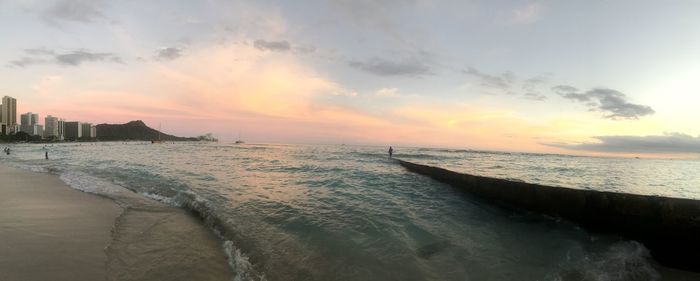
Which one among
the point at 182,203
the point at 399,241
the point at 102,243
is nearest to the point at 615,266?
the point at 399,241

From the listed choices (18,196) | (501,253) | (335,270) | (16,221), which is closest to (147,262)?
(335,270)

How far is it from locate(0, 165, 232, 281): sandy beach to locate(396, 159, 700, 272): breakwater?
9.18 metres

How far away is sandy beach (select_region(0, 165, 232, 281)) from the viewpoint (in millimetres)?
5520

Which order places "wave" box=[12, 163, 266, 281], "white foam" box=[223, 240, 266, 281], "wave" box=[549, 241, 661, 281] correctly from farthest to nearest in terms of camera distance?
"wave" box=[549, 241, 661, 281], "wave" box=[12, 163, 266, 281], "white foam" box=[223, 240, 266, 281]

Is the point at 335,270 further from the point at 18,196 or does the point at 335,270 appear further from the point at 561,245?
the point at 18,196

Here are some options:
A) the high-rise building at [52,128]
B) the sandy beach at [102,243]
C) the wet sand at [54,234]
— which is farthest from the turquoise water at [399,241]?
the high-rise building at [52,128]

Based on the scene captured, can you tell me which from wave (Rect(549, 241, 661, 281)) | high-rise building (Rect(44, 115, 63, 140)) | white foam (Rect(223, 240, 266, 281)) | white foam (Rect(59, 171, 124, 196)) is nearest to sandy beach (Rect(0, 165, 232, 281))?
white foam (Rect(223, 240, 266, 281))

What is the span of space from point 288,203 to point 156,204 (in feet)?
14.3

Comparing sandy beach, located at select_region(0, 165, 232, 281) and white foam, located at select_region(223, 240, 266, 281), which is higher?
sandy beach, located at select_region(0, 165, 232, 281)

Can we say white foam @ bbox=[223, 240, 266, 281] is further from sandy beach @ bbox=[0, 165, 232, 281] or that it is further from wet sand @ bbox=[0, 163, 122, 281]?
wet sand @ bbox=[0, 163, 122, 281]

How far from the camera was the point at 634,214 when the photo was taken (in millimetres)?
8500

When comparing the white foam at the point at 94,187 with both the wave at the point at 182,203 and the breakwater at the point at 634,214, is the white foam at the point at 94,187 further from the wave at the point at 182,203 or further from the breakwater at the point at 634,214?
the breakwater at the point at 634,214

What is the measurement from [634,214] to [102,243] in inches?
468

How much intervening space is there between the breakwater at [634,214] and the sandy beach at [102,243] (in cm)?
918
